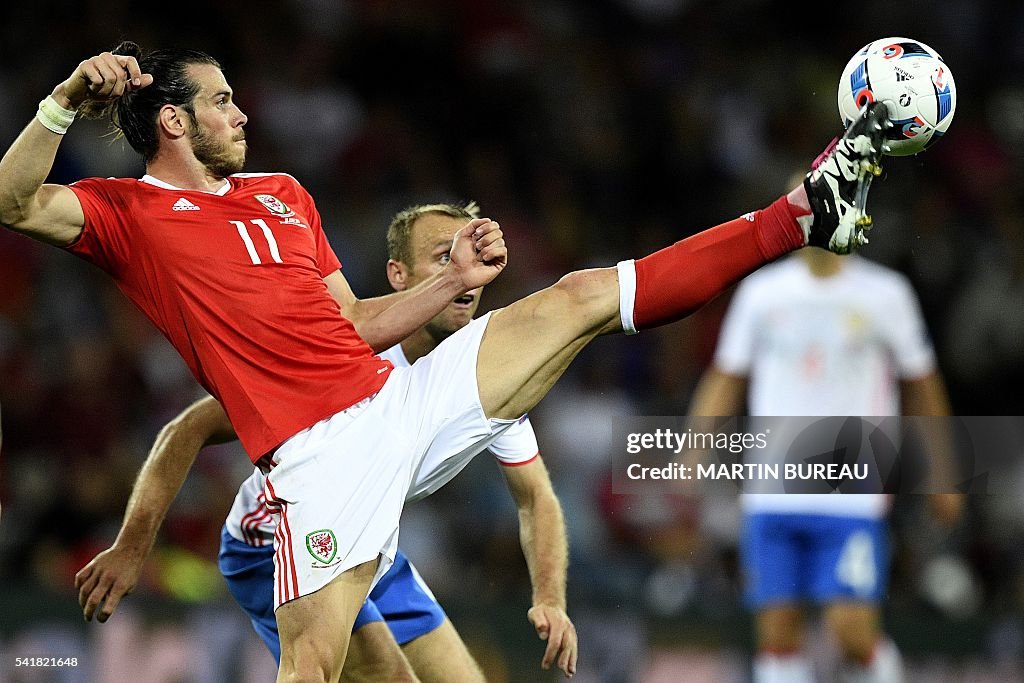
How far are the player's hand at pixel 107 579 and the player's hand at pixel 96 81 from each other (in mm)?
1306

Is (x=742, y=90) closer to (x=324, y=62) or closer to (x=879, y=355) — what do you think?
(x=324, y=62)

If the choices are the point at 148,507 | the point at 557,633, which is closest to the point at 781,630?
the point at 557,633

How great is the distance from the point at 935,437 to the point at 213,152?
357 centimetres

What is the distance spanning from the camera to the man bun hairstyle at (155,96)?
3.90 m

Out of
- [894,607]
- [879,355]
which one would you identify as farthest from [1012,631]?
[879,355]

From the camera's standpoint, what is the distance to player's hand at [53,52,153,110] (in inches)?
134

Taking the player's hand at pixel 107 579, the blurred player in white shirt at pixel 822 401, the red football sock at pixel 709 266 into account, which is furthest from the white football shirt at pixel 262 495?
the blurred player in white shirt at pixel 822 401

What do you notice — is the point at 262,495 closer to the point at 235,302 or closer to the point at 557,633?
the point at 235,302

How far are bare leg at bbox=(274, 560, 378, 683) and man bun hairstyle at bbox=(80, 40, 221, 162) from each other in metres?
1.37

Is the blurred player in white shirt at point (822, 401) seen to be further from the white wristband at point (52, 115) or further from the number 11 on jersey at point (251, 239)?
the white wristband at point (52, 115)

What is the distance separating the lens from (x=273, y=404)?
3.60m

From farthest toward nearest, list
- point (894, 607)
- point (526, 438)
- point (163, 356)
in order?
point (163, 356) < point (894, 607) < point (526, 438)

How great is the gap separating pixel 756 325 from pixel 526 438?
2177mm

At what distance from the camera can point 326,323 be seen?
147 inches
